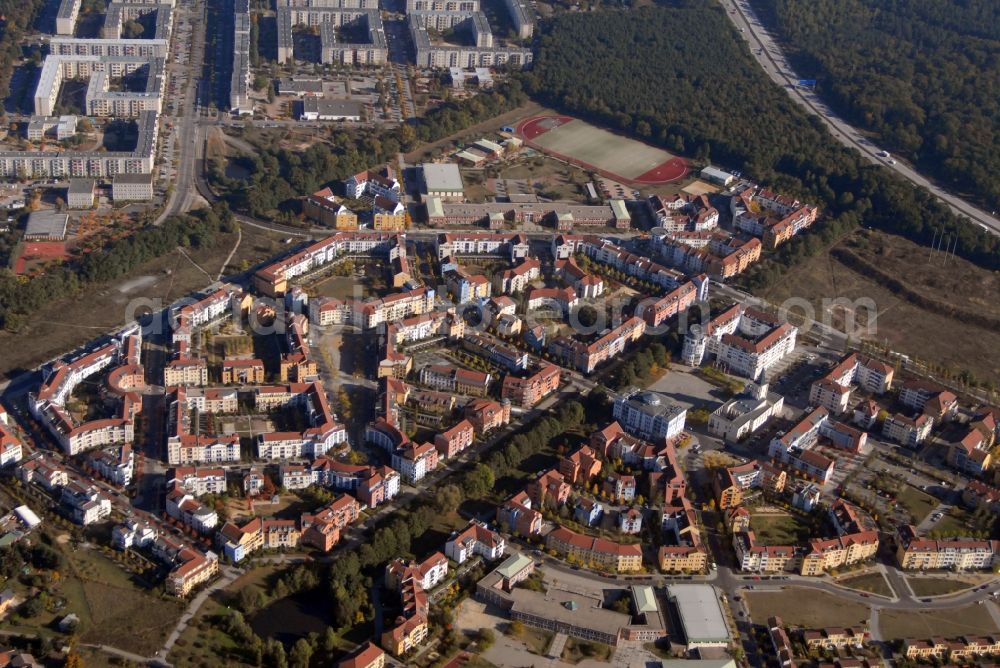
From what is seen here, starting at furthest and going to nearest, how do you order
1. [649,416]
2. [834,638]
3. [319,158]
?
1. [319,158]
2. [649,416]
3. [834,638]

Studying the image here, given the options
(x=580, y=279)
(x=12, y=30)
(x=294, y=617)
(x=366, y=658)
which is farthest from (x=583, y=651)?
(x=12, y=30)

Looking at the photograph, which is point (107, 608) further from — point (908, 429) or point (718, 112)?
point (718, 112)

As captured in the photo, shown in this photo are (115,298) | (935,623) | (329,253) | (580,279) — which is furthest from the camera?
(329,253)

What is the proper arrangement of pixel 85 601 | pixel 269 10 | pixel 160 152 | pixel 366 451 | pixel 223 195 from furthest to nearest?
pixel 269 10 < pixel 160 152 < pixel 223 195 < pixel 366 451 < pixel 85 601

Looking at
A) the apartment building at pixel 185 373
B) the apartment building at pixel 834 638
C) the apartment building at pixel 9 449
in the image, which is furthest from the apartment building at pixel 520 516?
the apartment building at pixel 9 449

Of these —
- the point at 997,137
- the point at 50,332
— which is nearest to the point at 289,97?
the point at 50,332

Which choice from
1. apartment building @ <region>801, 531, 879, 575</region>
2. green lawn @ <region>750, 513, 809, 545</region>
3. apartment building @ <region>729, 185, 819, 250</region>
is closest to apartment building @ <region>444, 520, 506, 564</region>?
green lawn @ <region>750, 513, 809, 545</region>

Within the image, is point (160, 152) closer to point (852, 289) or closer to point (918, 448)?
point (852, 289)

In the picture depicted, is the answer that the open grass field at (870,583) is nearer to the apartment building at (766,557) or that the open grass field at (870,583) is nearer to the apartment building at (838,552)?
the apartment building at (838,552)
